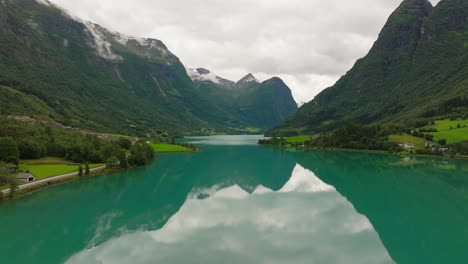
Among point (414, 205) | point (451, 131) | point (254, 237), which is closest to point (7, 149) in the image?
point (254, 237)

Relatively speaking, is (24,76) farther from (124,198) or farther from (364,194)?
(364,194)

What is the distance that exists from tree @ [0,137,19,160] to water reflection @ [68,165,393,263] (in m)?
40.4

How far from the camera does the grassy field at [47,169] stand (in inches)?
2265

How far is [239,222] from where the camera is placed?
118 ft

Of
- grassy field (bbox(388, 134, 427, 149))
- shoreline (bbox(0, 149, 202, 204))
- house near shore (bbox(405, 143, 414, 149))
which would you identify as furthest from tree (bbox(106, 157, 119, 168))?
grassy field (bbox(388, 134, 427, 149))

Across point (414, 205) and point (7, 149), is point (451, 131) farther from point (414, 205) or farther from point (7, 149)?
point (7, 149)

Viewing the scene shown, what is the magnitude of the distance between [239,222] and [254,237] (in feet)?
18.6

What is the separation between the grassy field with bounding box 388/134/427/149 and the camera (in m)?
121

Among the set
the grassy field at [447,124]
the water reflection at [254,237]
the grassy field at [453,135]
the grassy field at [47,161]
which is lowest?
the water reflection at [254,237]

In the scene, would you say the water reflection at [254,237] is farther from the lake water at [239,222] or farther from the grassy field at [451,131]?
the grassy field at [451,131]

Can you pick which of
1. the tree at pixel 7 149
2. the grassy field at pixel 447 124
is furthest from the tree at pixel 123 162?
the grassy field at pixel 447 124

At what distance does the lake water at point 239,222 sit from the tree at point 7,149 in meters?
16.2

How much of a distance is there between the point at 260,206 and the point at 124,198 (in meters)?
22.9

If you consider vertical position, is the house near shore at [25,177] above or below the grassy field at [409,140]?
below
